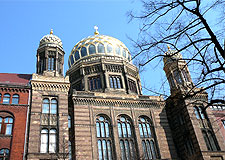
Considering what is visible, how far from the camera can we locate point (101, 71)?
32.0 meters

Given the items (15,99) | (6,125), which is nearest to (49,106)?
(15,99)

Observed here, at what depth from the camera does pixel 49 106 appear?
2216cm

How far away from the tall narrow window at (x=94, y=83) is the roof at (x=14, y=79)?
8214 millimetres

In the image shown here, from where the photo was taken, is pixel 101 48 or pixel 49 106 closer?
pixel 49 106

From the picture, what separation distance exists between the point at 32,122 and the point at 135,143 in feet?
34.2

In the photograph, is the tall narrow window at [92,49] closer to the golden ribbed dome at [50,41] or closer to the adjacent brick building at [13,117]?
the golden ribbed dome at [50,41]

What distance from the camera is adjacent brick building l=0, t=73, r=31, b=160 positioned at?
19000 mm

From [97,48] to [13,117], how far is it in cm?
1747

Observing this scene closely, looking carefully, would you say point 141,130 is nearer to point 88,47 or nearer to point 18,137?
point 18,137

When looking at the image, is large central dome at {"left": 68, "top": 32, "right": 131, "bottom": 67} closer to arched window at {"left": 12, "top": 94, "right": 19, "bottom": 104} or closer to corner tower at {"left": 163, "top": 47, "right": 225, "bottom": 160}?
corner tower at {"left": 163, "top": 47, "right": 225, "bottom": 160}

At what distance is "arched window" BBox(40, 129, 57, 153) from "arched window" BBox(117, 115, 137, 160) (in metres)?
6.90

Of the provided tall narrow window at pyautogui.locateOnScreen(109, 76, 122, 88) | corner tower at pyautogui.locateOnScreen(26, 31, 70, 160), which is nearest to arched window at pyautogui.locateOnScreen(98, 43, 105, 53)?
tall narrow window at pyautogui.locateOnScreen(109, 76, 122, 88)

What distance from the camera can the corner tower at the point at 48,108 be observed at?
64.2ft

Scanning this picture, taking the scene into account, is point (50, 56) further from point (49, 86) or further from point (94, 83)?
point (94, 83)
